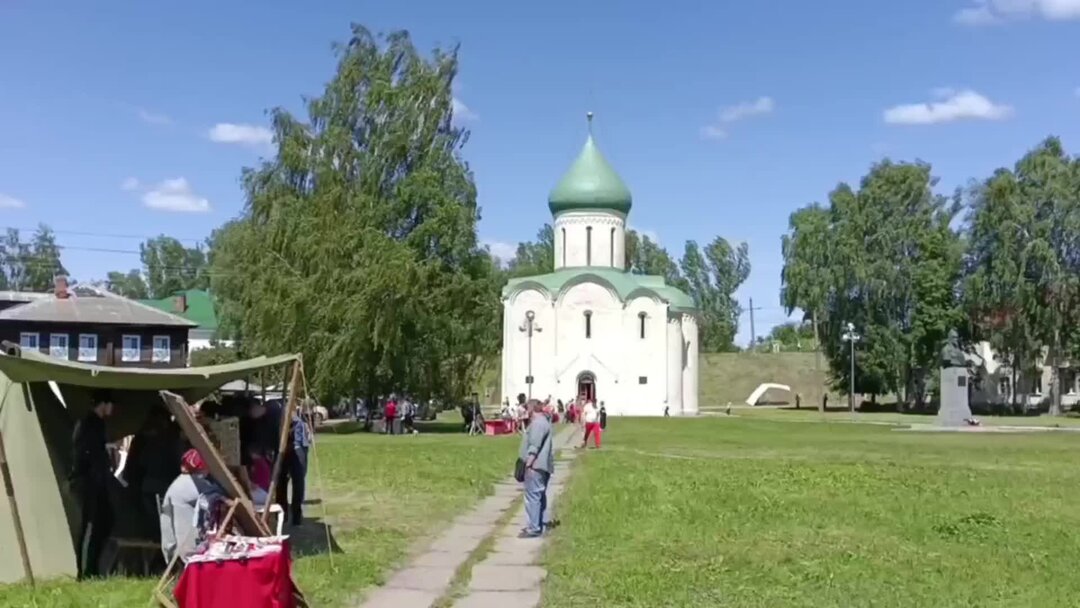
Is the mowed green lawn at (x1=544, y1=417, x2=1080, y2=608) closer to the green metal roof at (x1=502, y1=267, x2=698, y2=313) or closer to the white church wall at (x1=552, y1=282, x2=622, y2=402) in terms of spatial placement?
the white church wall at (x1=552, y1=282, x2=622, y2=402)

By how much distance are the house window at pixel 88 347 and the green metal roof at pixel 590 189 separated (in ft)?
82.6

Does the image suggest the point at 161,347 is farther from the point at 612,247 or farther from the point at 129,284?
the point at 129,284

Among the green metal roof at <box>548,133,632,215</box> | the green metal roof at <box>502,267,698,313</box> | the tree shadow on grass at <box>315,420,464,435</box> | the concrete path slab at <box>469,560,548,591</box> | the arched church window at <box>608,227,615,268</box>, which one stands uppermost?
the green metal roof at <box>548,133,632,215</box>

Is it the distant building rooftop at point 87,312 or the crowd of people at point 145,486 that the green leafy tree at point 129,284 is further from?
the crowd of people at point 145,486

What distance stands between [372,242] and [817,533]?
26864 mm

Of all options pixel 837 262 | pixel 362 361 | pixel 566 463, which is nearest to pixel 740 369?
pixel 837 262

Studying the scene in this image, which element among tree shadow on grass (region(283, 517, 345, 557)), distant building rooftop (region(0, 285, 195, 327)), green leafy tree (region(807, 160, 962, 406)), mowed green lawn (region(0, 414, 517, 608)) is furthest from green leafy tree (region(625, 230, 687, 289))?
tree shadow on grass (region(283, 517, 345, 557))

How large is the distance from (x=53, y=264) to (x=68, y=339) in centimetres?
4722

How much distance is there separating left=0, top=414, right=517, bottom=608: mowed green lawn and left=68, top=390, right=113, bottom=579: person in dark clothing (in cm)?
47

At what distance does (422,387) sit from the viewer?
136ft

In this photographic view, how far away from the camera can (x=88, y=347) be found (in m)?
54.9

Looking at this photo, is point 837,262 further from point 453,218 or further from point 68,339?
point 68,339

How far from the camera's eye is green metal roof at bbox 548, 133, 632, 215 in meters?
66.1

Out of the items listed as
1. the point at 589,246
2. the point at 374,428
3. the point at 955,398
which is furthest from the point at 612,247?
the point at 374,428
